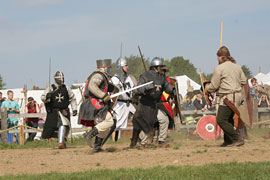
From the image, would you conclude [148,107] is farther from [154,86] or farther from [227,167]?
[227,167]

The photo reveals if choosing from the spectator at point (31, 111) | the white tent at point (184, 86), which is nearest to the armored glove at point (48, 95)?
the spectator at point (31, 111)

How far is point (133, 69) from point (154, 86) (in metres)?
54.3

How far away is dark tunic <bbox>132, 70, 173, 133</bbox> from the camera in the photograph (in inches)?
416

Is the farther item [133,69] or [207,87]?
[133,69]

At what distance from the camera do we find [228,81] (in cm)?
970

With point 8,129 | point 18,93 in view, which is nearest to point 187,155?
point 8,129

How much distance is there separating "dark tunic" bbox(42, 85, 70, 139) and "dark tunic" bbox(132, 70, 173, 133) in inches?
81.1

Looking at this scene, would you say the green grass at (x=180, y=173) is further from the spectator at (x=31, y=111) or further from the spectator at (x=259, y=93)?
the spectator at (x=259, y=93)

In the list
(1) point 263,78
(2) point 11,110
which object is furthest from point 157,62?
(1) point 263,78

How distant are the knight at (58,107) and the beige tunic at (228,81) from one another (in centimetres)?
361

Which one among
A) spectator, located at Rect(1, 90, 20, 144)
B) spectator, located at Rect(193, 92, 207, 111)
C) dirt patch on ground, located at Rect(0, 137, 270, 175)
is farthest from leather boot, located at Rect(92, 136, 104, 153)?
spectator, located at Rect(193, 92, 207, 111)

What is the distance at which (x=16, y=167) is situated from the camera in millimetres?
8164

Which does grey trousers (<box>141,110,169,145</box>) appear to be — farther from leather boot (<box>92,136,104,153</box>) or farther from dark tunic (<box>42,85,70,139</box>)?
dark tunic (<box>42,85,70,139</box>)

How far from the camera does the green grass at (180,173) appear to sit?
6.39 metres
